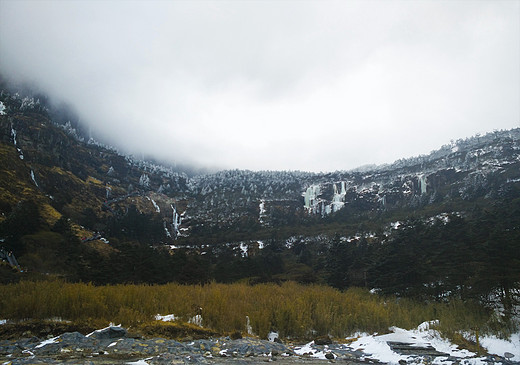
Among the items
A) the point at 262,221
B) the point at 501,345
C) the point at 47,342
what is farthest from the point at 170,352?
the point at 262,221

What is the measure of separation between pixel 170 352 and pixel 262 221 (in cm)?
10670

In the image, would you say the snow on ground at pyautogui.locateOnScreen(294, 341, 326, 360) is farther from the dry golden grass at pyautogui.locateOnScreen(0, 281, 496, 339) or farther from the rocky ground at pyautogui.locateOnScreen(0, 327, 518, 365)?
the dry golden grass at pyautogui.locateOnScreen(0, 281, 496, 339)

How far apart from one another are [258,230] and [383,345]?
89810 mm

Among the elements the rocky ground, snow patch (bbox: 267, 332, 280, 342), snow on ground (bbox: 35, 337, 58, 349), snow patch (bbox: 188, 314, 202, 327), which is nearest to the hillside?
the rocky ground

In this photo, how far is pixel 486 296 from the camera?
44.1 ft

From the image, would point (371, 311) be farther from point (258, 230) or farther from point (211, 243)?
point (258, 230)

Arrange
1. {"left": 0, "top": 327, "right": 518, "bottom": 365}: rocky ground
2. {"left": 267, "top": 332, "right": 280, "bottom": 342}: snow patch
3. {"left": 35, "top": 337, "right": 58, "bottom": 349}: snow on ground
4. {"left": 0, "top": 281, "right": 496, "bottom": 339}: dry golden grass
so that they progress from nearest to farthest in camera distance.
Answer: {"left": 0, "top": 327, "right": 518, "bottom": 365}: rocky ground → {"left": 35, "top": 337, "right": 58, "bottom": 349}: snow on ground → {"left": 0, "top": 281, "right": 496, "bottom": 339}: dry golden grass → {"left": 267, "top": 332, "right": 280, "bottom": 342}: snow patch

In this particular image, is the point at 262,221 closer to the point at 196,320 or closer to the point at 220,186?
the point at 220,186

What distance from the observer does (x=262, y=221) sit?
113250 mm

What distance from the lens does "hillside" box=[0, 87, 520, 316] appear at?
20.1 metres

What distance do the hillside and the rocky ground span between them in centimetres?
669

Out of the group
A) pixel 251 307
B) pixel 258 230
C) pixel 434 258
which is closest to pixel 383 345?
pixel 251 307

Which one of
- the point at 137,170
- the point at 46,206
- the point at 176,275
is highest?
the point at 137,170

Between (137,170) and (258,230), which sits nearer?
(258,230)
